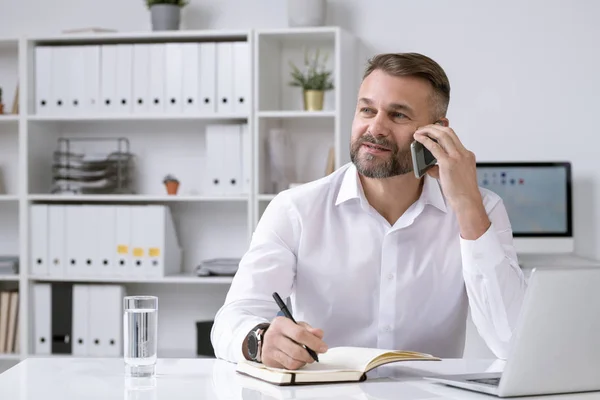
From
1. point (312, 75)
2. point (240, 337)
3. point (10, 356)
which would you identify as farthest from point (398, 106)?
point (10, 356)

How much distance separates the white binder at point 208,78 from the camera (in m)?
3.69

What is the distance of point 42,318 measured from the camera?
12.6 feet

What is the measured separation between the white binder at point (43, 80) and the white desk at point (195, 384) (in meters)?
2.40

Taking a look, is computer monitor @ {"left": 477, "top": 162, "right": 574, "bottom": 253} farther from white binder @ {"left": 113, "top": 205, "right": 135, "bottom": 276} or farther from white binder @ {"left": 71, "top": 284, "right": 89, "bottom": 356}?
white binder @ {"left": 71, "top": 284, "right": 89, "bottom": 356}

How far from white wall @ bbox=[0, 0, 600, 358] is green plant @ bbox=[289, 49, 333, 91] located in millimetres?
182

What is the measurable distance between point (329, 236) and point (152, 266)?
1887 mm

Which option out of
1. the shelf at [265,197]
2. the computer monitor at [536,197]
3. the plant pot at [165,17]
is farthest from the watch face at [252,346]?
the plant pot at [165,17]

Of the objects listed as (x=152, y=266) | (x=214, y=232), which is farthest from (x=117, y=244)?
(x=214, y=232)

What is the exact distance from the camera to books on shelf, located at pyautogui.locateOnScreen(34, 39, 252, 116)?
145 inches

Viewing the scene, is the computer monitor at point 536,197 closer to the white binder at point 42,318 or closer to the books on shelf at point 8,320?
the white binder at point 42,318

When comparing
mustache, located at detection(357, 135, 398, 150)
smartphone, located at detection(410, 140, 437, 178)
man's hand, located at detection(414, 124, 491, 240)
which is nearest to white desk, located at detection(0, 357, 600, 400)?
man's hand, located at detection(414, 124, 491, 240)

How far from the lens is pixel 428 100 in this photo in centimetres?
199

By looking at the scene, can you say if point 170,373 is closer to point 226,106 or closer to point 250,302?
point 250,302

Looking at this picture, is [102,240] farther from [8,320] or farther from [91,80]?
[91,80]
